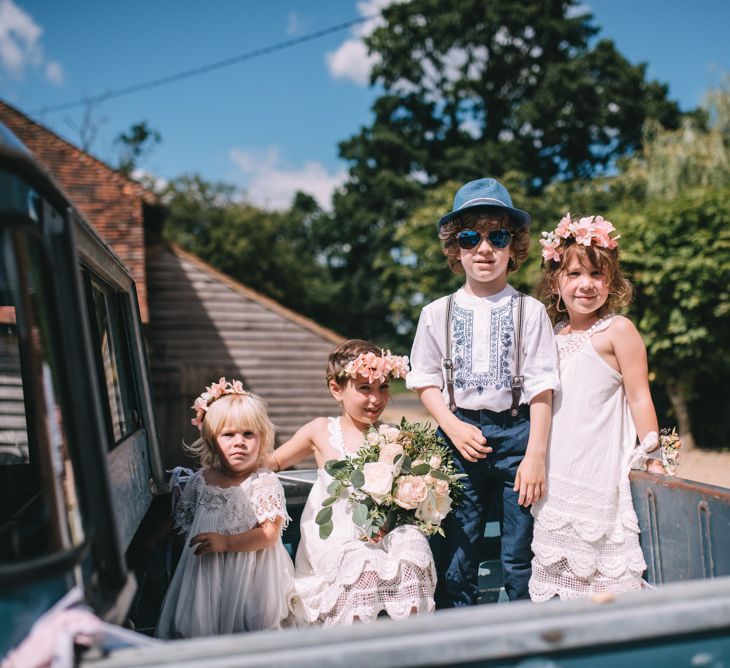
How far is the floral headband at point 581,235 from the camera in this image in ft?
9.08

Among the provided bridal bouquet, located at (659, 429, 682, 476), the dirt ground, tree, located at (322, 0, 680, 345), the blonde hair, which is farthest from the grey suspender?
tree, located at (322, 0, 680, 345)

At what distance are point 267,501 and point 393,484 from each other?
19.3 inches

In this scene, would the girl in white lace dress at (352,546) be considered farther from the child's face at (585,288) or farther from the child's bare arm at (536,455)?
the child's face at (585,288)

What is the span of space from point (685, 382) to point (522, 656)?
9.73 metres

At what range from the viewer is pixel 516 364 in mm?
2633

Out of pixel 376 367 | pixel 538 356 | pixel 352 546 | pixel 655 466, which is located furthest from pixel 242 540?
pixel 655 466

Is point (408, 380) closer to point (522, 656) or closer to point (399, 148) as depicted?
point (522, 656)

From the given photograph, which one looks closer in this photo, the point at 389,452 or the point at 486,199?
the point at 389,452

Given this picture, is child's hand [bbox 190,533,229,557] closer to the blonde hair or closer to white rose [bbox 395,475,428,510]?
the blonde hair

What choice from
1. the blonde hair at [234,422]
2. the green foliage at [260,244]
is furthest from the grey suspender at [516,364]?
the green foliage at [260,244]

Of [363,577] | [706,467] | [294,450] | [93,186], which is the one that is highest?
[93,186]

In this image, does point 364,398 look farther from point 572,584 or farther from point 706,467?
point 706,467

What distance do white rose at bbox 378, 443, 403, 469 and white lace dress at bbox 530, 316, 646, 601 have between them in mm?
611

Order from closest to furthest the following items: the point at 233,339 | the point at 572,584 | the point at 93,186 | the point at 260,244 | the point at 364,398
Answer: the point at 572,584 < the point at 364,398 < the point at 93,186 < the point at 233,339 < the point at 260,244
